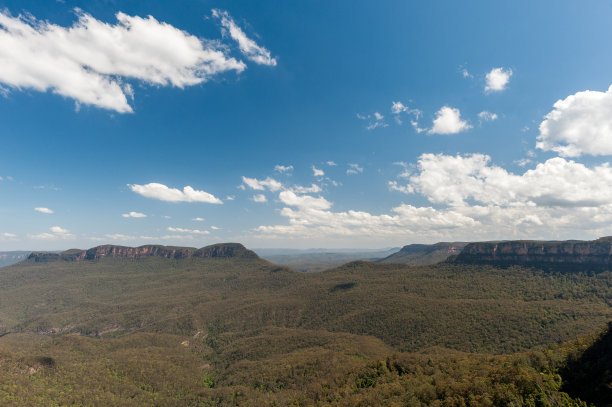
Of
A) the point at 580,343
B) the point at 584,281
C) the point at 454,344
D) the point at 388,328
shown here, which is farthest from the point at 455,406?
the point at 584,281

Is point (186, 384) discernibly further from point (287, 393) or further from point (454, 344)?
point (454, 344)

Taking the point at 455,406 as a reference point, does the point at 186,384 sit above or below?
below

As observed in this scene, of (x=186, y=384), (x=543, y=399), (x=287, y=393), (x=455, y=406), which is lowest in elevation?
(x=186, y=384)

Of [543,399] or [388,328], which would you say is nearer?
[543,399]

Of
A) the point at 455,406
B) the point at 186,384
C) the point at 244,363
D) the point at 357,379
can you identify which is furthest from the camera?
the point at 244,363

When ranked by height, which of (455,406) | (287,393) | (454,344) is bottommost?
(287,393)

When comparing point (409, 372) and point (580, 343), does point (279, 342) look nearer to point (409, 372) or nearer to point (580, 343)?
point (409, 372)

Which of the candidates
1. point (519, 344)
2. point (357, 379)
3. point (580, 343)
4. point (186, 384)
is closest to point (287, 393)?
point (357, 379)

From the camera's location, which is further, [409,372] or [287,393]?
[287,393]

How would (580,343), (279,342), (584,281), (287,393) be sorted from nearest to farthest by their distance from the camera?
1. (580,343)
2. (287,393)
3. (279,342)
4. (584,281)
